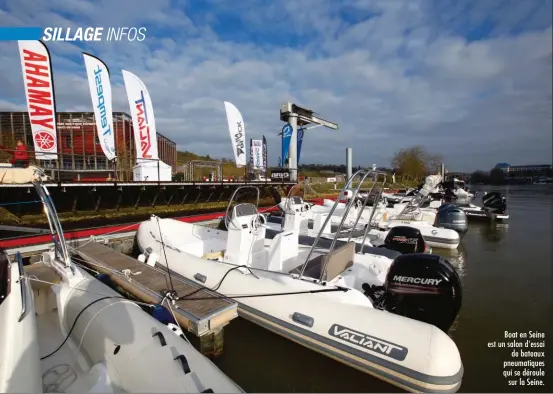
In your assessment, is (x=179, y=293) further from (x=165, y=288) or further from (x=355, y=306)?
(x=355, y=306)

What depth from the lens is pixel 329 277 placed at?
376cm

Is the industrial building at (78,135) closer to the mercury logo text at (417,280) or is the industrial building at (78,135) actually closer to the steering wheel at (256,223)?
the steering wheel at (256,223)

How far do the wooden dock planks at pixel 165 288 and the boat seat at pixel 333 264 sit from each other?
1199mm

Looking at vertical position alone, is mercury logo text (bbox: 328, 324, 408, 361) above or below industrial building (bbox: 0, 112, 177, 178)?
below

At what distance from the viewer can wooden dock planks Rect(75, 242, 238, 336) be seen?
10.9ft

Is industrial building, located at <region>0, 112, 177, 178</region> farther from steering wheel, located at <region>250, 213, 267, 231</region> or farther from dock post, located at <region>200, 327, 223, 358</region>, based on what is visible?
dock post, located at <region>200, 327, 223, 358</region>

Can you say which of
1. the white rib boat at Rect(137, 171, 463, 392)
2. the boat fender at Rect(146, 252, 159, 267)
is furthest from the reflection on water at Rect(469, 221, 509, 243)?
the boat fender at Rect(146, 252, 159, 267)

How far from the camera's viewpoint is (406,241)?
232 inches

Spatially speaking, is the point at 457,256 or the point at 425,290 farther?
the point at 457,256

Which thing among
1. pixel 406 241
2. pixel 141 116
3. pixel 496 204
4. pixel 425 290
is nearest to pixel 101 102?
pixel 141 116

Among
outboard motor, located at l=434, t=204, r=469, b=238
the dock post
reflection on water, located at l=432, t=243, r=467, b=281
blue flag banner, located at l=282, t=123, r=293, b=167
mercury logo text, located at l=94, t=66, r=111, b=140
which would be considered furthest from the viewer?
blue flag banner, located at l=282, t=123, r=293, b=167

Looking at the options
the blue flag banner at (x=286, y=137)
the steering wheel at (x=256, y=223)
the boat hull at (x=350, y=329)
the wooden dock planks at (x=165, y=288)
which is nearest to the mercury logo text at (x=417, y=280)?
the boat hull at (x=350, y=329)

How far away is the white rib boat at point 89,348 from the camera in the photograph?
85.8 inches

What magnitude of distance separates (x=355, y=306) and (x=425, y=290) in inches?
32.9
